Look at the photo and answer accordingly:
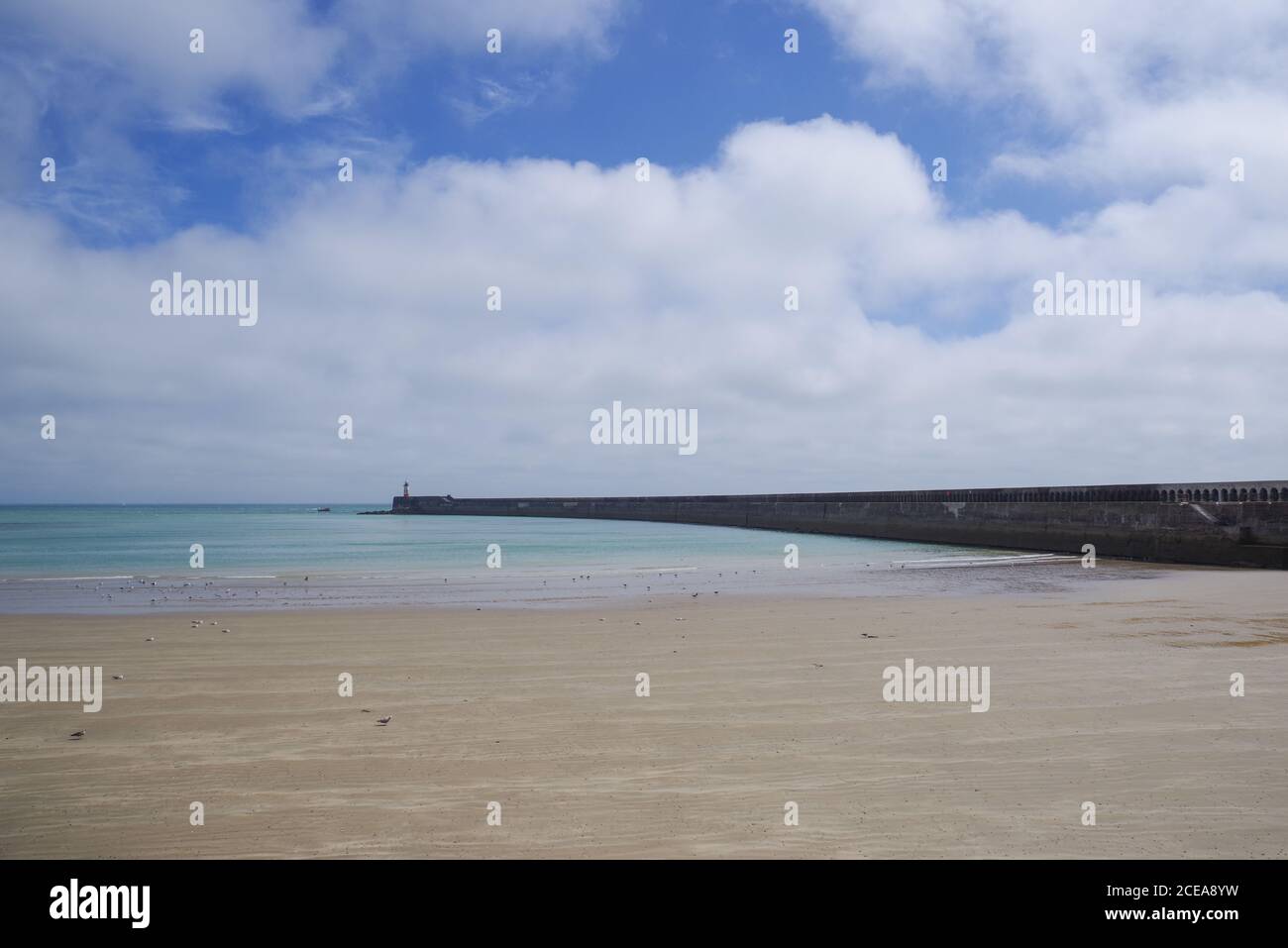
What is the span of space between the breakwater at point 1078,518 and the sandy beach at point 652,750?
1969cm

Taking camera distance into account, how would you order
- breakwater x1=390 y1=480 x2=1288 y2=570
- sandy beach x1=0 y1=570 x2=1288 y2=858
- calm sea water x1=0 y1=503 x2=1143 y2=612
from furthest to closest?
breakwater x1=390 y1=480 x2=1288 y2=570 → calm sea water x1=0 y1=503 x2=1143 y2=612 → sandy beach x1=0 y1=570 x2=1288 y2=858

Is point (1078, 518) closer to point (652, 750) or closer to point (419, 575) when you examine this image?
point (419, 575)

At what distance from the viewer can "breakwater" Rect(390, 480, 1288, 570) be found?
26.7 m

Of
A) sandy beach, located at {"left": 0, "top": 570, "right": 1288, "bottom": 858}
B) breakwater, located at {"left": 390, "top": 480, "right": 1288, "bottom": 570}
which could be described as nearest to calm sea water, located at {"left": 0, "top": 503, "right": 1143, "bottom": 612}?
breakwater, located at {"left": 390, "top": 480, "right": 1288, "bottom": 570}

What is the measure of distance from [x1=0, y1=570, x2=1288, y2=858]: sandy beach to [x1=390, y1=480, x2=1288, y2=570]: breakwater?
64.6 feet

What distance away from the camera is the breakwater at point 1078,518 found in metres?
26.7

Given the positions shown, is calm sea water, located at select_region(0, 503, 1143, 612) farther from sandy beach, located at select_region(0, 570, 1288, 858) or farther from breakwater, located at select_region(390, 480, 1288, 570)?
sandy beach, located at select_region(0, 570, 1288, 858)

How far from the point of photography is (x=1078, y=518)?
A: 35.2 metres

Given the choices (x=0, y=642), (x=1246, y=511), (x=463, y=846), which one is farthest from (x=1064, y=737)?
(x=1246, y=511)

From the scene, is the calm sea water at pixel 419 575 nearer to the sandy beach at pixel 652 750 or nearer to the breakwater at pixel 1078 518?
the breakwater at pixel 1078 518

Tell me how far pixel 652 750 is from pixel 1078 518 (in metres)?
35.4

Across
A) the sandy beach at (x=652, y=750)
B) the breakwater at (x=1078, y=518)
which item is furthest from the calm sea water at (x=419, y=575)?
the sandy beach at (x=652, y=750)

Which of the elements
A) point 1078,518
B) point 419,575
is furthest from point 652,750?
point 1078,518
